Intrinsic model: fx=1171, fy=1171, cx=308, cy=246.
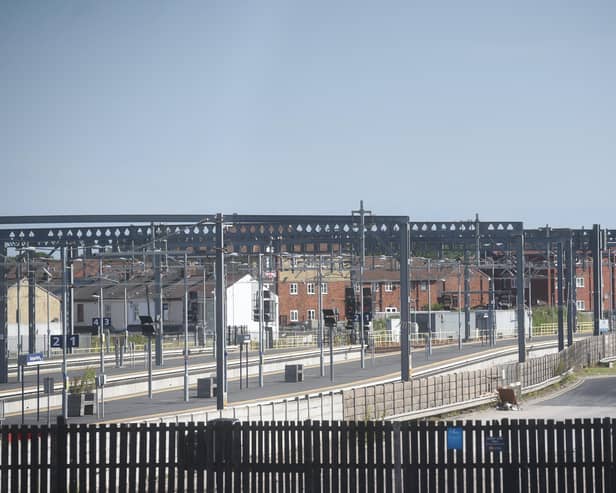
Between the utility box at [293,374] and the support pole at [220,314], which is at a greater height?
the support pole at [220,314]

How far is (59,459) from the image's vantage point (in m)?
21.5

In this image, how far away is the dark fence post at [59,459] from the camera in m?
21.5

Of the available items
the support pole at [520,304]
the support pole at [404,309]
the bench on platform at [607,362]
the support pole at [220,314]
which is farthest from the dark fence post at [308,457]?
the bench on platform at [607,362]

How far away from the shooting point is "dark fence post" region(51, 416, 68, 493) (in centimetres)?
2145

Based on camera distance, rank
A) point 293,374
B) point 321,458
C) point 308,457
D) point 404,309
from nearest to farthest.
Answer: point 308,457 < point 321,458 < point 404,309 < point 293,374

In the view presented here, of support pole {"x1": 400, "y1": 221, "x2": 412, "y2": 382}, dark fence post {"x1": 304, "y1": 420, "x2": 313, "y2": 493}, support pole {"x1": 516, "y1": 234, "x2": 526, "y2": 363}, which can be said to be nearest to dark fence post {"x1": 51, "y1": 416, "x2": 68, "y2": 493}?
dark fence post {"x1": 304, "y1": 420, "x2": 313, "y2": 493}

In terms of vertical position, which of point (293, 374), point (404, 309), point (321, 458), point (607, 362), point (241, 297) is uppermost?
point (241, 297)

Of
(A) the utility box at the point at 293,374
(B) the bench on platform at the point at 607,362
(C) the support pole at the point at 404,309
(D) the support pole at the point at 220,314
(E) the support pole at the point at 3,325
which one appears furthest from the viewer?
(B) the bench on platform at the point at 607,362

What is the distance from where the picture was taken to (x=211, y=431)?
21719mm

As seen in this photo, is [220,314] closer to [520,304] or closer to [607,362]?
[520,304]

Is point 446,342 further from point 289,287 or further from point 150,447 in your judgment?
point 150,447

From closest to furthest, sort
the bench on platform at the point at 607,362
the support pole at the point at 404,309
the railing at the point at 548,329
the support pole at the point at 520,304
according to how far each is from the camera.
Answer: the support pole at the point at 404,309 < the support pole at the point at 520,304 < the bench on platform at the point at 607,362 < the railing at the point at 548,329

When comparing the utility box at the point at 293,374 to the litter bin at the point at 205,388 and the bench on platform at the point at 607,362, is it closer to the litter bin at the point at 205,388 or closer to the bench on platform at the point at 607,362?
the litter bin at the point at 205,388

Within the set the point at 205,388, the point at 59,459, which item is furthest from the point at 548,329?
the point at 59,459
